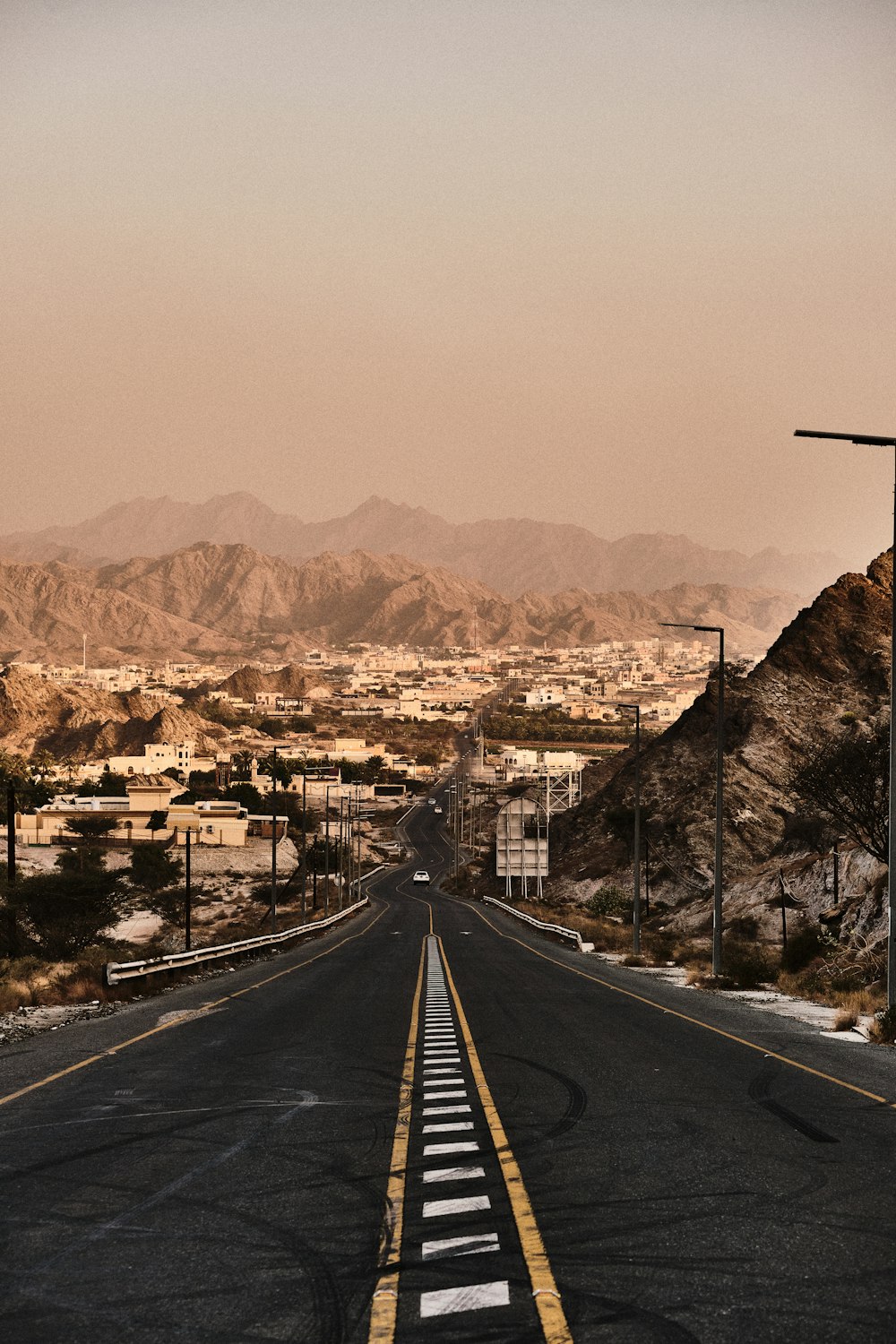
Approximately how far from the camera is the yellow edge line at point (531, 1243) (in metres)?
6.77

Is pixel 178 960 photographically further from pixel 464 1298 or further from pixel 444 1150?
pixel 464 1298

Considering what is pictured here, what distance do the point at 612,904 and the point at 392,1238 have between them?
84.2m

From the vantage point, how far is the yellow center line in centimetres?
681

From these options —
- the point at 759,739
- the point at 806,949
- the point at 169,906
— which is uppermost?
the point at 759,739

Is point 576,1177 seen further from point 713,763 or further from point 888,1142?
point 713,763

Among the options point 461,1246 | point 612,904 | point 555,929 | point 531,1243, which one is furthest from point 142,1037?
point 612,904

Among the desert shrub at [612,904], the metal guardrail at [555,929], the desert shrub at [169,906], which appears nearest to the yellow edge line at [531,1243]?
the metal guardrail at [555,929]

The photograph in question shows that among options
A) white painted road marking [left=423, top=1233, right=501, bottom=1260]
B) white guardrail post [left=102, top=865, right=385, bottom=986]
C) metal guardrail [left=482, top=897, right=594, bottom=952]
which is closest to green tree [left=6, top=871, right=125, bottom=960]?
white guardrail post [left=102, top=865, right=385, bottom=986]

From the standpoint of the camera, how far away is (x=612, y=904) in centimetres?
9056

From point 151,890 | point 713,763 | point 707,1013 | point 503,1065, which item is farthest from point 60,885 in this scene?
point 503,1065

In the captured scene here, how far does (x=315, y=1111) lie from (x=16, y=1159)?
3404mm

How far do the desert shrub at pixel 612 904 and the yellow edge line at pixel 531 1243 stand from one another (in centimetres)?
7524

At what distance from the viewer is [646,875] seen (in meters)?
88.9

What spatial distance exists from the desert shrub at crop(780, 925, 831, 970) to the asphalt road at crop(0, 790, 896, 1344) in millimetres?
21892
